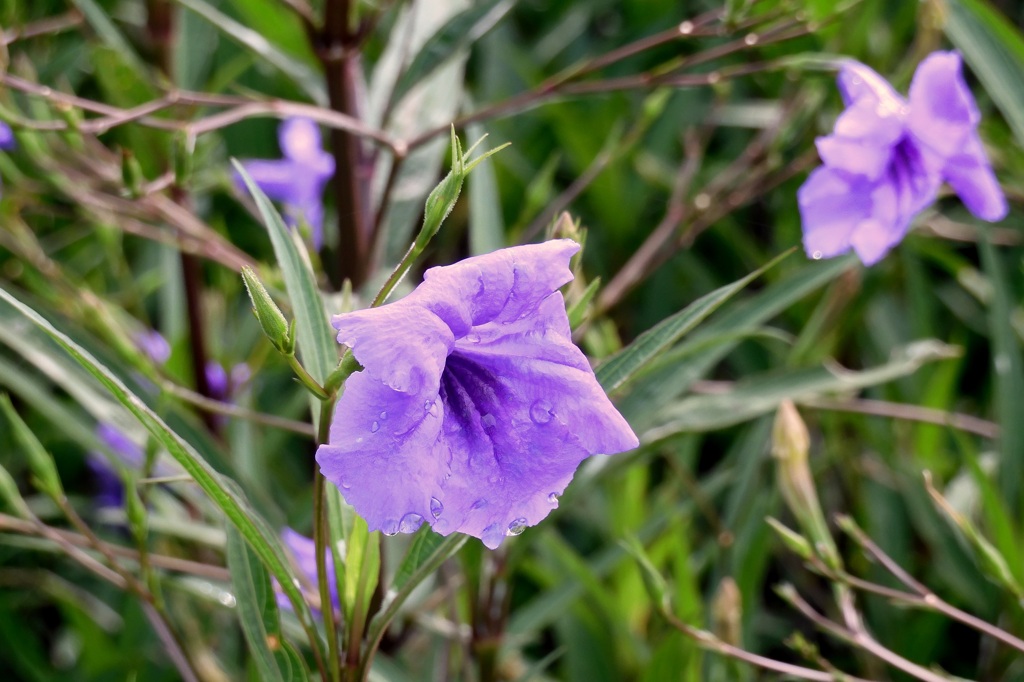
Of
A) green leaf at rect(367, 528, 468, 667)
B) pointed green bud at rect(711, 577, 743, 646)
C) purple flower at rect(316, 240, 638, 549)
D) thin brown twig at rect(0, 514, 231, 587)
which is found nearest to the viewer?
purple flower at rect(316, 240, 638, 549)

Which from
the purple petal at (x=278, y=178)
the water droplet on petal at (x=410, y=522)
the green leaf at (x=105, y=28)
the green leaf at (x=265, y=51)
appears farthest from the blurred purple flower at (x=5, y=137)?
the water droplet on petal at (x=410, y=522)

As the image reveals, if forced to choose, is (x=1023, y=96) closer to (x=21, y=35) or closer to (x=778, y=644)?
(x=778, y=644)

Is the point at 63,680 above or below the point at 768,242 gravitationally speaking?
below

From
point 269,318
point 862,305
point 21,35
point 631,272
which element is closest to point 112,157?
point 21,35

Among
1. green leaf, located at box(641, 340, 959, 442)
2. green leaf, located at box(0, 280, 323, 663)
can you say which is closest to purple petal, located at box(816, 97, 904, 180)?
green leaf, located at box(641, 340, 959, 442)

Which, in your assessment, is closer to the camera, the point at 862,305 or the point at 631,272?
the point at 631,272

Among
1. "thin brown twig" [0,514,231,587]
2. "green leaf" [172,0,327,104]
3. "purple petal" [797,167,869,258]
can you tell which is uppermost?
"green leaf" [172,0,327,104]

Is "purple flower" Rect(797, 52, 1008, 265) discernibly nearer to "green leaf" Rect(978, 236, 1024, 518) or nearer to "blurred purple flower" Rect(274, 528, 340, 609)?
"green leaf" Rect(978, 236, 1024, 518)

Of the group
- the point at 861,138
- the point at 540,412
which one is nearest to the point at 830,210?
the point at 861,138
